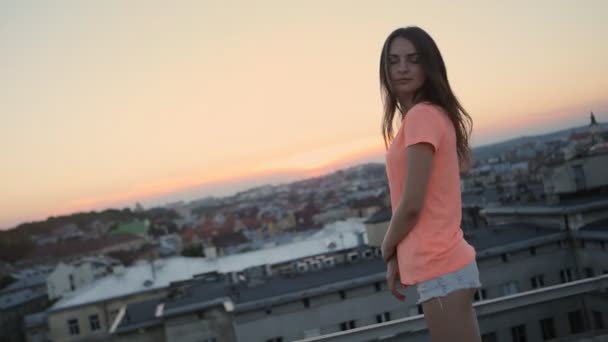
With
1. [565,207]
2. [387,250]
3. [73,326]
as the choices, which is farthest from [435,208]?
[73,326]

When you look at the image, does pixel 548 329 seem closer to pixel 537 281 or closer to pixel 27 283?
pixel 537 281

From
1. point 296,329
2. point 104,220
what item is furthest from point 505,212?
point 104,220

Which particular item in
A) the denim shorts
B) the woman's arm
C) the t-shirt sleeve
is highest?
the t-shirt sleeve

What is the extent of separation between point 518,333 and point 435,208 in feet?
7.91

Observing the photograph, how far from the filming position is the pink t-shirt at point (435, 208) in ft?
6.43

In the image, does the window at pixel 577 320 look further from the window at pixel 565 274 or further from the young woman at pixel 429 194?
the window at pixel 565 274

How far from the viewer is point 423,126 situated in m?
1.92

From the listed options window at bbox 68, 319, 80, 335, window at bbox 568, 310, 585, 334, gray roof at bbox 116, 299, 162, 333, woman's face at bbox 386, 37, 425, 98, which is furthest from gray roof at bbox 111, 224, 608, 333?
woman's face at bbox 386, 37, 425, 98

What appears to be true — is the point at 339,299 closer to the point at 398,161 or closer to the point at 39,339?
the point at 398,161

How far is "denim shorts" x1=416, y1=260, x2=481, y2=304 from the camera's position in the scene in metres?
1.97

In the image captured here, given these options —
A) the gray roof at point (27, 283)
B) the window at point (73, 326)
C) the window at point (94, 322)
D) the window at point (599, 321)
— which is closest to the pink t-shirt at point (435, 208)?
the window at point (599, 321)

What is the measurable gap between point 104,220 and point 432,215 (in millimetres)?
145077

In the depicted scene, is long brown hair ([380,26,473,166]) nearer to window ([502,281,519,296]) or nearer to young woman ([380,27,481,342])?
young woman ([380,27,481,342])

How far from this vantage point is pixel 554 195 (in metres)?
27.2
